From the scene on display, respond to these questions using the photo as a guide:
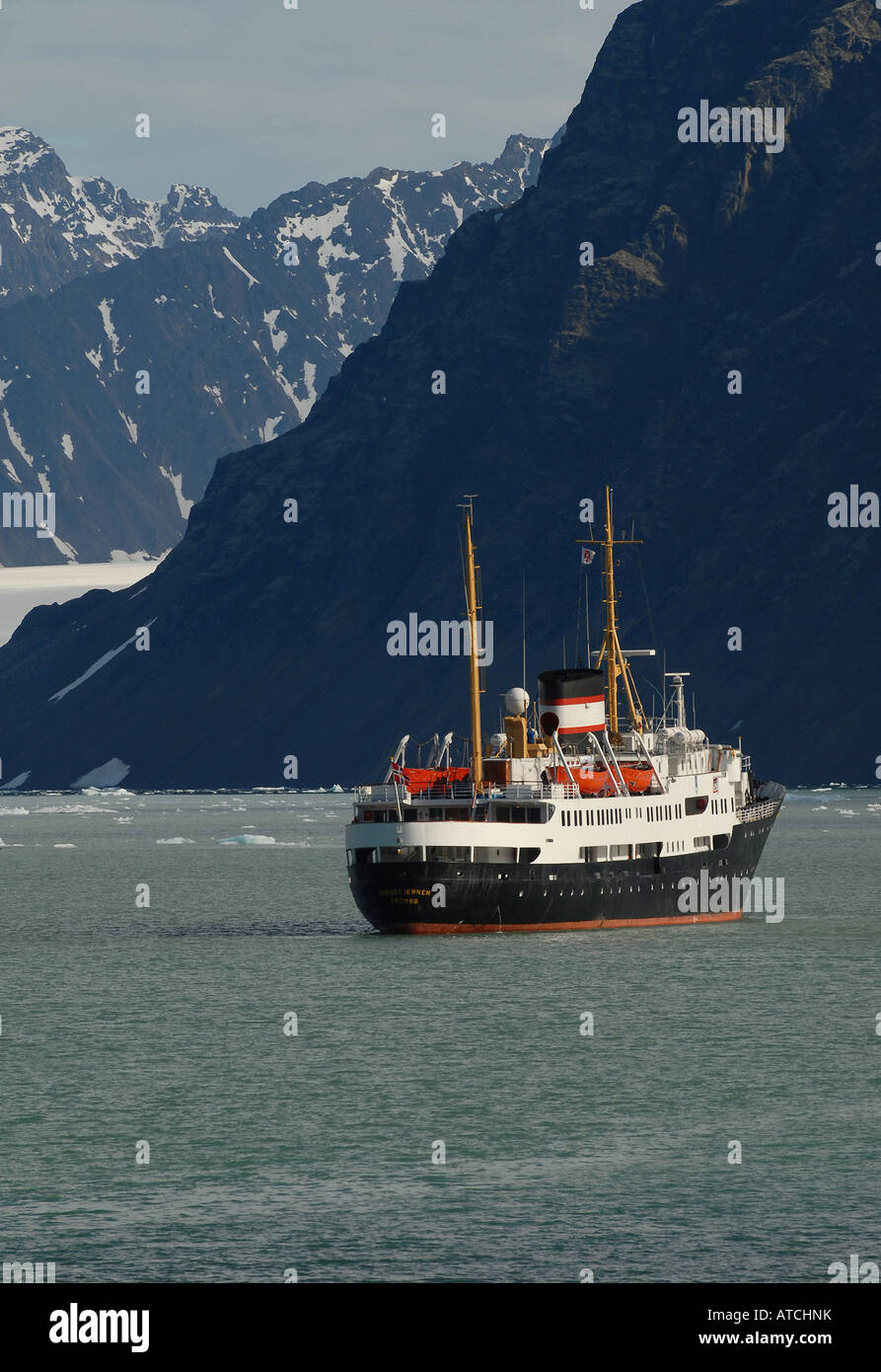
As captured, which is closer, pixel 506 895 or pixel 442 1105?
pixel 442 1105

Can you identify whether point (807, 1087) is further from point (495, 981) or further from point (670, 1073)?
point (495, 981)

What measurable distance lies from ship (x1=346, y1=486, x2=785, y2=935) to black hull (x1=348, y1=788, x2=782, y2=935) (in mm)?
77

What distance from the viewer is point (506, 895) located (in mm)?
94875

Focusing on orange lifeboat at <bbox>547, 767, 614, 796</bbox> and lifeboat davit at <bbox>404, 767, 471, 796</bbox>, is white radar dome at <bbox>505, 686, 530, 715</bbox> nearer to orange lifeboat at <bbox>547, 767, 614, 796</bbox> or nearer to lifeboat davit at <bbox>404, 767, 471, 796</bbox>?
orange lifeboat at <bbox>547, 767, 614, 796</bbox>

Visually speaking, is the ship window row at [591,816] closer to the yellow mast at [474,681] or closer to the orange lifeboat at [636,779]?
the yellow mast at [474,681]

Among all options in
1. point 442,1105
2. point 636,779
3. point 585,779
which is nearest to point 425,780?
point 585,779

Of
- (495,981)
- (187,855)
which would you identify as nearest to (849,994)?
(495,981)

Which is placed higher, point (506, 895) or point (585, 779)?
point (585, 779)

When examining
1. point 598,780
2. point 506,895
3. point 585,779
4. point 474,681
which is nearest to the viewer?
point 506,895

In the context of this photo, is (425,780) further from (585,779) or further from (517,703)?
(585,779)

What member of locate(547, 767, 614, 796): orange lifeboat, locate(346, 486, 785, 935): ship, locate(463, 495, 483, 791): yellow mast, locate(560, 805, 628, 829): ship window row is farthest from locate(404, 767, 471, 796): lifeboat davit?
locate(560, 805, 628, 829): ship window row

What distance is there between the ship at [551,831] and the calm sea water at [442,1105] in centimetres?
172

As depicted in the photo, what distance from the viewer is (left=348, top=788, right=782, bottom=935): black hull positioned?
306 feet

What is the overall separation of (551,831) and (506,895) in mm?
3561
